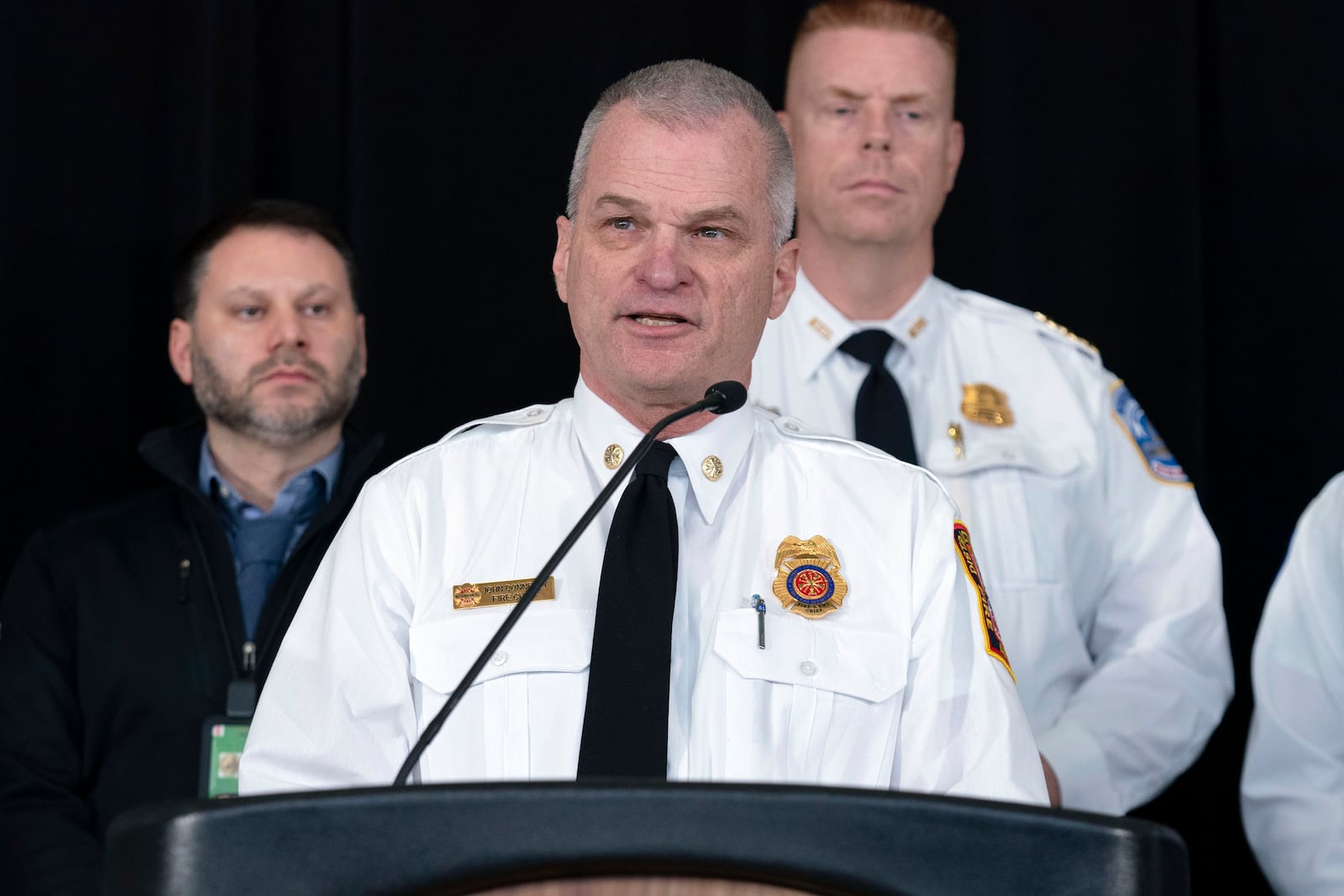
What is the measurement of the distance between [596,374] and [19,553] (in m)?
1.53

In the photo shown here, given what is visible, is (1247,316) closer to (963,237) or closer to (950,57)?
(963,237)

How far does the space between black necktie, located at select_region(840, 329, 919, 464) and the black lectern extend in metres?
1.58

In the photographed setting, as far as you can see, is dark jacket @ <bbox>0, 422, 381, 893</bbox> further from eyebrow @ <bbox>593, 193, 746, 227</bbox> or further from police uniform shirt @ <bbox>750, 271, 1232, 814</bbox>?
eyebrow @ <bbox>593, 193, 746, 227</bbox>

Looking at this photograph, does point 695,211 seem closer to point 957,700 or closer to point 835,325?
point 957,700

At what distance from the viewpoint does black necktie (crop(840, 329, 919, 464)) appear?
7.87 ft

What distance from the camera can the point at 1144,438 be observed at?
256 centimetres

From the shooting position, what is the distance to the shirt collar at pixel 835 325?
253 cm

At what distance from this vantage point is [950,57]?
263 centimetres

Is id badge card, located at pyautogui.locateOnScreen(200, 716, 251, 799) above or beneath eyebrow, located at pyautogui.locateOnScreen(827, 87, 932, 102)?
beneath

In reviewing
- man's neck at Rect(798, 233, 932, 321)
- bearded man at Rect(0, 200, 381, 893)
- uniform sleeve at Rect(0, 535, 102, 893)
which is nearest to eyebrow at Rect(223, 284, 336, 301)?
bearded man at Rect(0, 200, 381, 893)

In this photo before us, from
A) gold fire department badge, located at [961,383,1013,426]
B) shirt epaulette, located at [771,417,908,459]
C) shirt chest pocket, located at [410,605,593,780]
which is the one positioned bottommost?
shirt chest pocket, located at [410,605,593,780]

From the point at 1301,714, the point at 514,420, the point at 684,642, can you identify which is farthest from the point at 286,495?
the point at 1301,714

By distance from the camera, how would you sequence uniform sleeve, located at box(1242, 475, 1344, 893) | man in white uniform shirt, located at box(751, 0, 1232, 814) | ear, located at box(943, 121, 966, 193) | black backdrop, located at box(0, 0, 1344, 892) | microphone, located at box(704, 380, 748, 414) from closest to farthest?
microphone, located at box(704, 380, 748, 414), uniform sleeve, located at box(1242, 475, 1344, 893), man in white uniform shirt, located at box(751, 0, 1232, 814), ear, located at box(943, 121, 966, 193), black backdrop, located at box(0, 0, 1344, 892)

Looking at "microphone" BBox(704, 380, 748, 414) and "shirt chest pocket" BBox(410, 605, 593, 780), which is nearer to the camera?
"microphone" BBox(704, 380, 748, 414)
